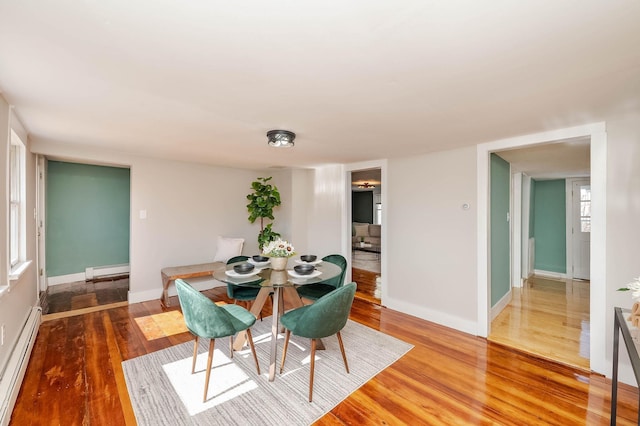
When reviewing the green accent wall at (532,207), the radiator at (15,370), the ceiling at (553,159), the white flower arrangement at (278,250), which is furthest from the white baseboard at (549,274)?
the radiator at (15,370)

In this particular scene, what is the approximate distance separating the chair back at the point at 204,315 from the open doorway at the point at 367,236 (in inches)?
105

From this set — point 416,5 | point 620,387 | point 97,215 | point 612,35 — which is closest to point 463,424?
point 620,387

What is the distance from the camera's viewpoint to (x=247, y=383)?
83.5 inches

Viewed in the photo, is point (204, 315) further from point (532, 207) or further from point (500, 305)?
point (532, 207)

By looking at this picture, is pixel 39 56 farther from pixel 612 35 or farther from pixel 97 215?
pixel 97 215

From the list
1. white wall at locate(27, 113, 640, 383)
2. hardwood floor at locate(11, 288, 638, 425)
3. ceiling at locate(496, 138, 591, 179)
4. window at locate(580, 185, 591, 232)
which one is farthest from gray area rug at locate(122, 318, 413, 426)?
window at locate(580, 185, 591, 232)

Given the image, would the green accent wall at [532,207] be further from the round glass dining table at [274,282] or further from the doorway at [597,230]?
the round glass dining table at [274,282]

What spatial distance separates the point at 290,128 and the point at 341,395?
222 centimetres

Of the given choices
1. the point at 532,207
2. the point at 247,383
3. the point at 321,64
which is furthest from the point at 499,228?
the point at 247,383

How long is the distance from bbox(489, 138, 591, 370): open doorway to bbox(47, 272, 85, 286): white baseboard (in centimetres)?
650

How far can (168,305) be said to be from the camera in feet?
12.3

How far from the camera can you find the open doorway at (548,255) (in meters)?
2.91

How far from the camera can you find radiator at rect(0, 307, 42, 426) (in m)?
1.65

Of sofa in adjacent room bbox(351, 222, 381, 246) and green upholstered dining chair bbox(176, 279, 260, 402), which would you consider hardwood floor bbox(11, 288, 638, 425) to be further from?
sofa in adjacent room bbox(351, 222, 381, 246)
